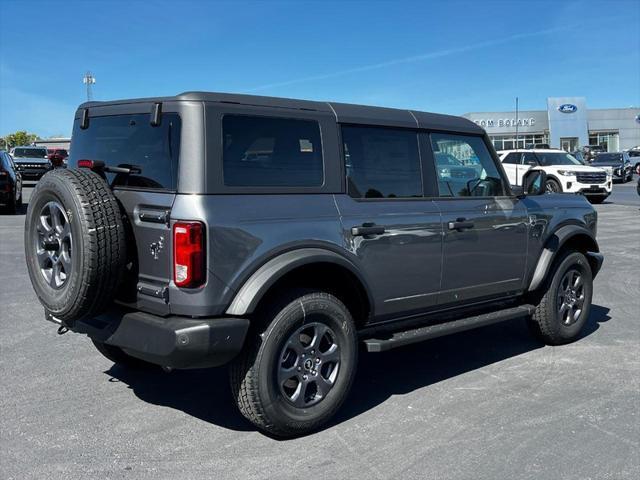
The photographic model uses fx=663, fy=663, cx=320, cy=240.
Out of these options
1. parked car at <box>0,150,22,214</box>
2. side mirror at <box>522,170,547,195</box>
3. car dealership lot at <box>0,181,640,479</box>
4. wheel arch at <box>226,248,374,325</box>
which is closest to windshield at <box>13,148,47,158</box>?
parked car at <box>0,150,22,214</box>

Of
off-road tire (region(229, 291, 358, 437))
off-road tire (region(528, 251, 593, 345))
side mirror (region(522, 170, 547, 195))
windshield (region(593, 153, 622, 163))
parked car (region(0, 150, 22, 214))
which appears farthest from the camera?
windshield (region(593, 153, 622, 163))

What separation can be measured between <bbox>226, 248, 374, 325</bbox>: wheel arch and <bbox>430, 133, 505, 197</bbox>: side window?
115cm

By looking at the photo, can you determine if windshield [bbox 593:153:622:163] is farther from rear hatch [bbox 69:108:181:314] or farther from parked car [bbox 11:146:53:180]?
rear hatch [bbox 69:108:181:314]

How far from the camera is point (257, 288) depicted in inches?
146

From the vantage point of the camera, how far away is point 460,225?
194 inches

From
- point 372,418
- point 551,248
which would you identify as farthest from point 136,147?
point 551,248

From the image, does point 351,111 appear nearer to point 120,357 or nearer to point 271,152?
point 271,152

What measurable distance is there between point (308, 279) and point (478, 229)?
160 cm

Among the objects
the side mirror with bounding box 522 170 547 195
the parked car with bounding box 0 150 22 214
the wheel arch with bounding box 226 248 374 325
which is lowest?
the wheel arch with bounding box 226 248 374 325

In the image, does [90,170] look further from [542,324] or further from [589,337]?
[589,337]

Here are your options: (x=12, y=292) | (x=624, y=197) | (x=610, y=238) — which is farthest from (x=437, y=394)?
(x=624, y=197)

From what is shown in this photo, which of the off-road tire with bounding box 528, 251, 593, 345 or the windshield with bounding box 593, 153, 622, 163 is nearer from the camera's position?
the off-road tire with bounding box 528, 251, 593, 345

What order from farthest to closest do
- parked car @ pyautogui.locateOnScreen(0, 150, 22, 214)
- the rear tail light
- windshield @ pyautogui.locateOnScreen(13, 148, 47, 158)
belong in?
1. windshield @ pyautogui.locateOnScreen(13, 148, 47, 158)
2. parked car @ pyautogui.locateOnScreen(0, 150, 22, 214)
3. the rear tail light

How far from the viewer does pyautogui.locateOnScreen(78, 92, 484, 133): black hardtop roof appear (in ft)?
12.6
